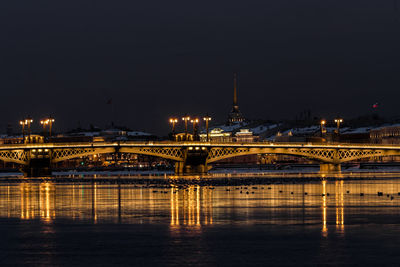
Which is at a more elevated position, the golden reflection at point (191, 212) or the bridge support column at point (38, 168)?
the bridge support column at point (38, 168)

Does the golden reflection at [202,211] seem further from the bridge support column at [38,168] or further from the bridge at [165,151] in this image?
the bridge support column at [38,168]

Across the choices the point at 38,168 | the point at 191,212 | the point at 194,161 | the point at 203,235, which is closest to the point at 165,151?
the point at 194,161

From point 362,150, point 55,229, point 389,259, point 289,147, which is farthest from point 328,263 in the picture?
point 362,150

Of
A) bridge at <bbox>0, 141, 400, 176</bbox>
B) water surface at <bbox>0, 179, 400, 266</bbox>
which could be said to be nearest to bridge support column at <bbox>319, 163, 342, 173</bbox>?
bridge at <bbox>0, 141, 400, 176</bbox>

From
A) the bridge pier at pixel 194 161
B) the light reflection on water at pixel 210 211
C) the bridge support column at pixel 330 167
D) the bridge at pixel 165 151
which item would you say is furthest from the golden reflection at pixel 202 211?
the bridge support column at pixel 330 167

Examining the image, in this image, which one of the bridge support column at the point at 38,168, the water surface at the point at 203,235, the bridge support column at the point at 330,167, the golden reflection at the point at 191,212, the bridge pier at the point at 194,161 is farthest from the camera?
the bridge support column at the point at 330,167

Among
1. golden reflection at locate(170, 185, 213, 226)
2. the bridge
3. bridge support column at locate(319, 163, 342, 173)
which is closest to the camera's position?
golden reflection at locate(170, 185, 213, 226)

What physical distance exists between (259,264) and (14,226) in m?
12.7

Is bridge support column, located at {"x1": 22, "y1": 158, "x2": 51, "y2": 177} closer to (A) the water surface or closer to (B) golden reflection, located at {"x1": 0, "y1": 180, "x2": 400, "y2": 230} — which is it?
(B) golden reflection, located at {"x1": 0, "y1": 180, "x2": 400, "y2": 230}

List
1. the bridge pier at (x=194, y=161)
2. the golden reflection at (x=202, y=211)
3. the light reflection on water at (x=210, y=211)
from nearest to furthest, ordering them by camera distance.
Result: 1. the light reflection on water at (x=210, y=211)
2. the golden reflection at (x=202, y=211)
3. the bridge pier at (x=194, y=161)

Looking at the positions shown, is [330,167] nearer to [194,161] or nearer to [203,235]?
→ [194,161]

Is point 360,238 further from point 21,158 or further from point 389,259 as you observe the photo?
point 21,158

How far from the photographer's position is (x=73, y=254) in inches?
864

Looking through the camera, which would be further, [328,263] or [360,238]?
[360,238]
